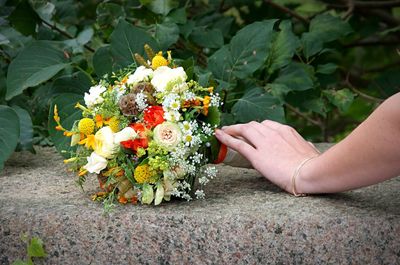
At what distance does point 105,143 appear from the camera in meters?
1.77

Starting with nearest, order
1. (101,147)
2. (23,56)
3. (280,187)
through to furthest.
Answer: (101,147)
(280,187)
(23,56)

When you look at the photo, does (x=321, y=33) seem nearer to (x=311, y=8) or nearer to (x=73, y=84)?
(x=311, y=8)

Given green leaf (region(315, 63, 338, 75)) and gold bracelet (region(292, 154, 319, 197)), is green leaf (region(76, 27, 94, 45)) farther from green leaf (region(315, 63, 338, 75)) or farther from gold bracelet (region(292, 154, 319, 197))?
gold bracelet (region(292, 154, 319, 197))

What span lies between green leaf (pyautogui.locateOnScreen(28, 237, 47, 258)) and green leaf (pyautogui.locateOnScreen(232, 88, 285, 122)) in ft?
2.57

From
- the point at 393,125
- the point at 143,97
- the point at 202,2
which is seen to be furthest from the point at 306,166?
the point at 202,2

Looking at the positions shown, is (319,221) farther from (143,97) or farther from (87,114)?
(87,114)

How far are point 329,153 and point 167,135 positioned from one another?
1.26 ft

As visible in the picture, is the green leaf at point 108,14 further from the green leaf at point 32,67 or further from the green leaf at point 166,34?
the green leaf at point 32,67

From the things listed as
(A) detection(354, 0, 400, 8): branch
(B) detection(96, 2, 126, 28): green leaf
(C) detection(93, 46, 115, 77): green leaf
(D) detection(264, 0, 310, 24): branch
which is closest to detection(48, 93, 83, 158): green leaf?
(C) detection(93, 46, 115, 77): green leaf

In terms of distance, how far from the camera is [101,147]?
1775 mm

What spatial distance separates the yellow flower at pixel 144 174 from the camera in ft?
5.75

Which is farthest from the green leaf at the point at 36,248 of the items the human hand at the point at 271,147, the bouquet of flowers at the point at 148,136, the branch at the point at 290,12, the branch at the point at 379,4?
the branch at the point at 379,4

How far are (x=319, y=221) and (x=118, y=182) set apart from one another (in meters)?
0.49

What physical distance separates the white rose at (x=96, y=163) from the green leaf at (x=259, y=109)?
608 mm
